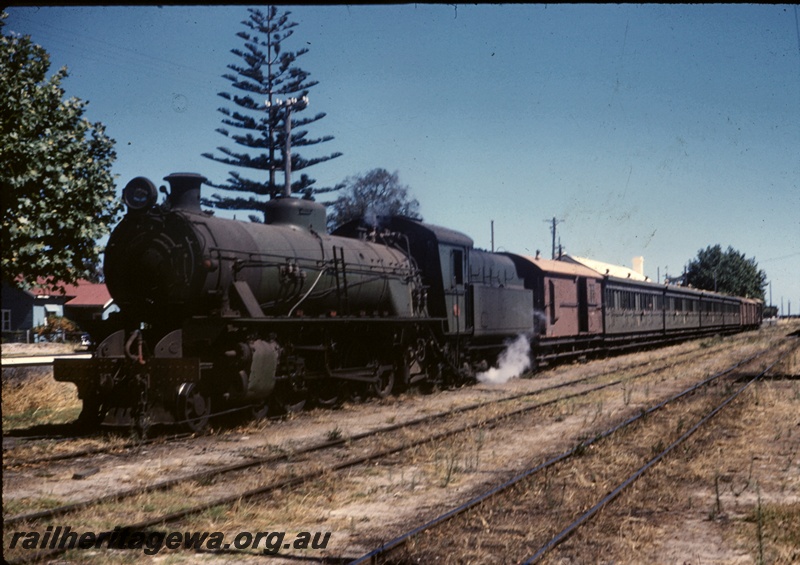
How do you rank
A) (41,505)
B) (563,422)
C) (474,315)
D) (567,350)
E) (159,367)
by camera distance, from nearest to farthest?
(41,505)
(159,367)
(563,422)
(474,315)
(567,350)

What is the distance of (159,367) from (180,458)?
1488 millimetres

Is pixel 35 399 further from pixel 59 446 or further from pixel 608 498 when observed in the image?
pixel 608 498

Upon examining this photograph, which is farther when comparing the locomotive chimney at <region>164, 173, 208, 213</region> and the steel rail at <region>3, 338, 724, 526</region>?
the locomotive chimney at <region>164, 173, 208, 213</region>

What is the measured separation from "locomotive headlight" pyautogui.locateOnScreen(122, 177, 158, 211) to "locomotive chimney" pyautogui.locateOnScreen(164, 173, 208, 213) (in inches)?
14.3

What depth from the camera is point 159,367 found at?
9820mm

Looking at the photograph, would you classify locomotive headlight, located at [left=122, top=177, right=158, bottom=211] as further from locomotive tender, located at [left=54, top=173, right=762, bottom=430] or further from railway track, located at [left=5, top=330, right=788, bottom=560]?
railway track, located at [left=5, top=330, right=788, bottom=560]

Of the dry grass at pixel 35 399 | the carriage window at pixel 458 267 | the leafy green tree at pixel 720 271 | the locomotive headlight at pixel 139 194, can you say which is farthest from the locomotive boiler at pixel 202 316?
the leafy green tree at pixel 720 271

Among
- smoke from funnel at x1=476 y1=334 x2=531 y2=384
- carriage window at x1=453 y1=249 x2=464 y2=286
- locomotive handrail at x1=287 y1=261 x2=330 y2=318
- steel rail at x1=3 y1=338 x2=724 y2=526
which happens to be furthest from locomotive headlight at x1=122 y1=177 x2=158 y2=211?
smoke from funnel at x1=476 y1=334 x2=531 y2=384

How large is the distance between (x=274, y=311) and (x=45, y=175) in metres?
5.50

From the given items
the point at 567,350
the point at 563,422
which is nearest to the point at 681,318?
the point at 567,350

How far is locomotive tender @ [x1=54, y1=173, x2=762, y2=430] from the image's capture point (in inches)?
403

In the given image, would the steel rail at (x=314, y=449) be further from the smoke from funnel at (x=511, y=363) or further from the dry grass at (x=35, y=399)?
the dry grass at (x=35, y=399)

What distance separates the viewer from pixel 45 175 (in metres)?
13.8

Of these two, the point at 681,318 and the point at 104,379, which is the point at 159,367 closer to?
the point at 104,379
